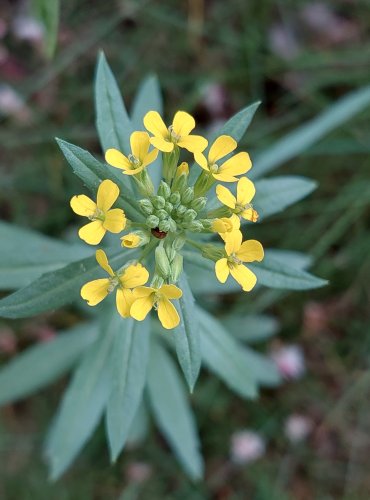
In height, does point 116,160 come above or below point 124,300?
above

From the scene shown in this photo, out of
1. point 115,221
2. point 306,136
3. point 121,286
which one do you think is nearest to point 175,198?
point 115,221

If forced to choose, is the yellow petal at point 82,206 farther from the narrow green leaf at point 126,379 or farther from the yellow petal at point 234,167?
the narrow green leaf at point 126,379

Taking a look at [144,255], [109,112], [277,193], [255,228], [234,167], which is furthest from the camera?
[255,228]

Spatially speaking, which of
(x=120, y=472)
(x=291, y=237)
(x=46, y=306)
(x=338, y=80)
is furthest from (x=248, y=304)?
(x=46, y=306)

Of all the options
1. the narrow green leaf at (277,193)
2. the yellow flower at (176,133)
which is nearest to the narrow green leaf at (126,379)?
the narrow green leaf at (277,193)

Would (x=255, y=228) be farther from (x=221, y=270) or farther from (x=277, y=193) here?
(x=221, y=270)
